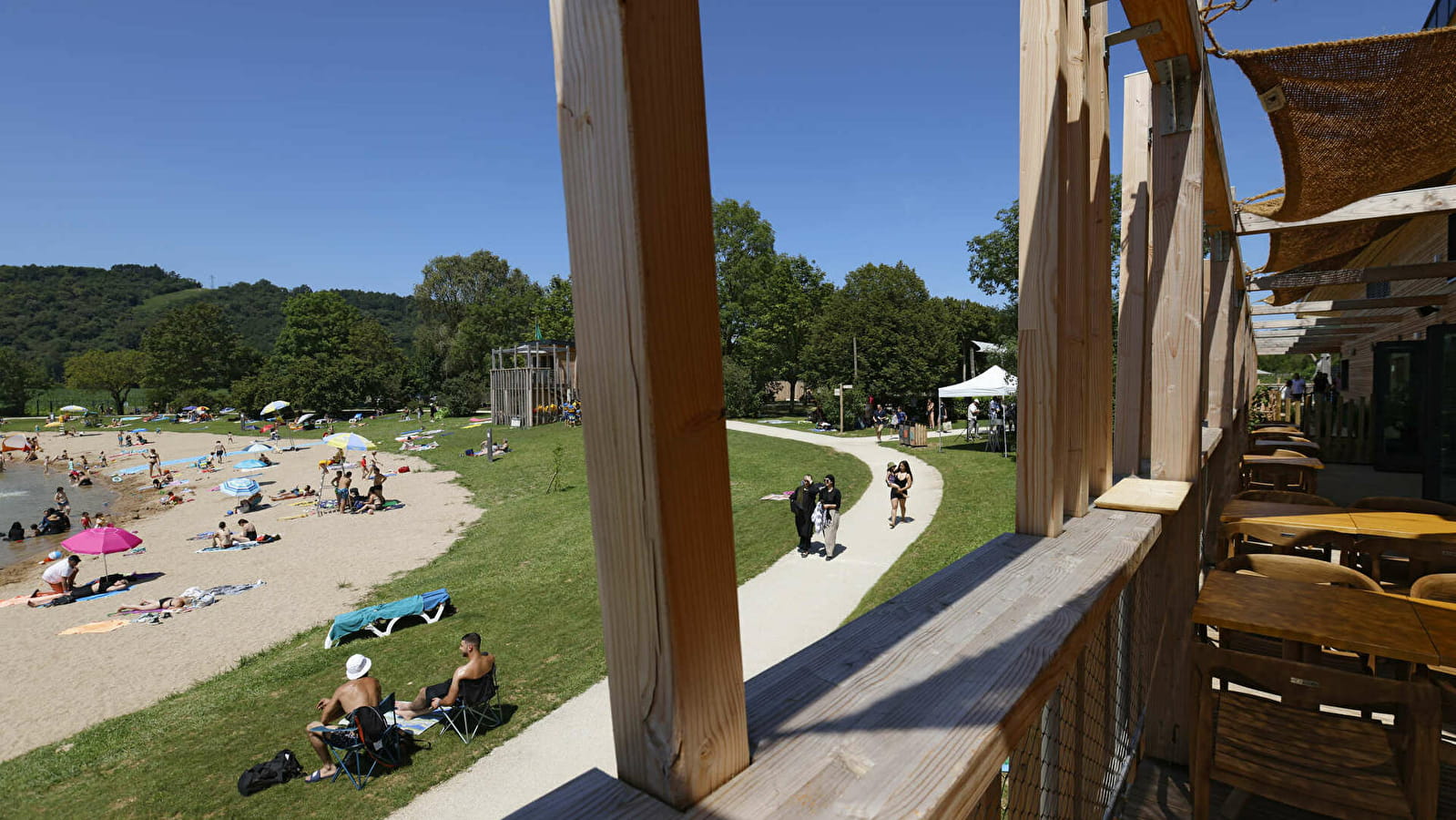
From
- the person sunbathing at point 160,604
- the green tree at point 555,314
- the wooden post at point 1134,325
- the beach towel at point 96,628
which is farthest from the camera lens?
the green tree at point 555,314

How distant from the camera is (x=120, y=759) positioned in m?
7.32

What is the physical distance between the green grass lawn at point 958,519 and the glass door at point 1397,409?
5738mm

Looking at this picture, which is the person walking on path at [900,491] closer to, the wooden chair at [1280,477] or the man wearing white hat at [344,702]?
the wooden chair at [1280,477]

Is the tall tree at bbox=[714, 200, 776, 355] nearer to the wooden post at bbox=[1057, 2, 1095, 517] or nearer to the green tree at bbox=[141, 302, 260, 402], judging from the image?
the wooden post at bbox=[1057, 2, 1095, 517]

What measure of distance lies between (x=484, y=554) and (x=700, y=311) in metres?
15.2

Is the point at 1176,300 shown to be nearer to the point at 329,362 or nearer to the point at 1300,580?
the point at 1300,580

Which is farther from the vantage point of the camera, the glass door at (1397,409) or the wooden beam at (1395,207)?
the glass door at (1397,409)

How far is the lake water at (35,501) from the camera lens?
21594 mm

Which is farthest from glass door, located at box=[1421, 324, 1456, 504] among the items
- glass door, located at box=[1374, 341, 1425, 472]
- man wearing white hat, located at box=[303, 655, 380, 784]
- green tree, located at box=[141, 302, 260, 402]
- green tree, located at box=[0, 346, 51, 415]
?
green tree, located at box=[0, 346, 51, 415]

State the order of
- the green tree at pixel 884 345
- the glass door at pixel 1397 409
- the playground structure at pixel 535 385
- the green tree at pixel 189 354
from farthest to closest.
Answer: the green tree at pixel 189 354 < the playground structure at pixel 535 385 < the green tree at pixel 884 345 < the glass door at pixel 1397 409

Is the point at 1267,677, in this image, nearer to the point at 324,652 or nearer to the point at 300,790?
the point at 300,790

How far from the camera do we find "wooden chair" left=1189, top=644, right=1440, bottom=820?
2.10 meters

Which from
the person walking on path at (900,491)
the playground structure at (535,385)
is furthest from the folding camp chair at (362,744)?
the playground structure at (535,385)

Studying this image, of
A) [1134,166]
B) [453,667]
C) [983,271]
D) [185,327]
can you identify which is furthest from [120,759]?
[185,327]
